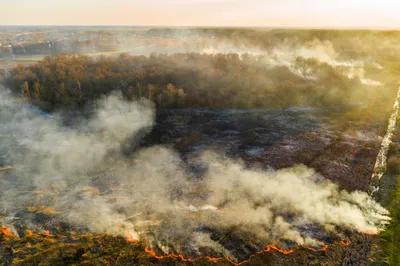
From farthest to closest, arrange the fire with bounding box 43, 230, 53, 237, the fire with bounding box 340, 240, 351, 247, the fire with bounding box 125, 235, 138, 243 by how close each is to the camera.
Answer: the fire with bounding box 43, 230, 53, 237 < the fire with bounding box 125, 235, 138, 243 < the fire with bounding box 340, 240, 351, 247

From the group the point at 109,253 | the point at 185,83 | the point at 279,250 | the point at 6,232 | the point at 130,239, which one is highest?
the point at 185,83

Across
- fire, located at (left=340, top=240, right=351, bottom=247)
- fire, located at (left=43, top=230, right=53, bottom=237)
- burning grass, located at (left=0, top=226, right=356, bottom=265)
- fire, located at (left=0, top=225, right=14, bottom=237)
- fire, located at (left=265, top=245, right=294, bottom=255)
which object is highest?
fire, located at (left=340, top=240, right=351, bottom=247)

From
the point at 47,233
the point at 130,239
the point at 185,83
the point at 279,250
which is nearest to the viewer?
the point at 279,250

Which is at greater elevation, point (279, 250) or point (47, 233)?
point (279, 250)

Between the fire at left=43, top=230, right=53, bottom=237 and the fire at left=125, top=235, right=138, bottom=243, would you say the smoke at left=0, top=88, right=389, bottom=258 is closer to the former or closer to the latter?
the fire at left=125, top=235, right=138, bottom=243

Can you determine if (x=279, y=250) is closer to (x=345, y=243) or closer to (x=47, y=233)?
(x=345, y=243)

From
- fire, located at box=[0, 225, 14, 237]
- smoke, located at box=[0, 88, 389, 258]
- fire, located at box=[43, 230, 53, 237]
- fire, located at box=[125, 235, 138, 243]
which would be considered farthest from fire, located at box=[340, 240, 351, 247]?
fire, located at box=[0, 225, 14, 237]

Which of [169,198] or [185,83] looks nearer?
[169,198]

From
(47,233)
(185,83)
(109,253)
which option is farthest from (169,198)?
(185,83)

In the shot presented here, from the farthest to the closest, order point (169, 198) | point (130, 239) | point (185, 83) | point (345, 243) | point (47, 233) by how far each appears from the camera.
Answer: point (185, 83), point (169, 198), point (47, 233), point (130, 239), point (345, 243)
